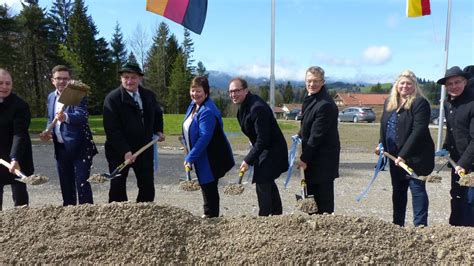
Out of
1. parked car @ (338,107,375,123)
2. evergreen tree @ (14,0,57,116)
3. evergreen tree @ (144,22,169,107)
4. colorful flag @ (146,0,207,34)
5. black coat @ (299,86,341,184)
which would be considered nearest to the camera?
black coat @ (299,86,341,184)

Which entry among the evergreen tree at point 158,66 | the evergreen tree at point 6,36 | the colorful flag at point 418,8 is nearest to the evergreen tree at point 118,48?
the evergreen tree at point 158,66

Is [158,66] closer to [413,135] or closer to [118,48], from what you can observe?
[118,48]

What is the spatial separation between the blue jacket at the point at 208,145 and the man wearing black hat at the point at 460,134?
2009 millimetres

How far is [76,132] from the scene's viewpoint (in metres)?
3.79

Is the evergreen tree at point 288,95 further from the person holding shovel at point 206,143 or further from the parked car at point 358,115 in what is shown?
the person holding shovel at point 206,143

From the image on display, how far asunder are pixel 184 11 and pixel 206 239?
4991 mm

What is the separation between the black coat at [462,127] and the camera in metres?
3.42

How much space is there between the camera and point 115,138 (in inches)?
144

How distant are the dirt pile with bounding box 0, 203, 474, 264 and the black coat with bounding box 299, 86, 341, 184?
0.76 meters

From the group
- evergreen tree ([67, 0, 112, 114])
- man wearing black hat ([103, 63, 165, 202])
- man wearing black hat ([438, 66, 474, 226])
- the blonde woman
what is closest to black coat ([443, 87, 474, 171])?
man wearing black hat ([438, 66, 474, 226])

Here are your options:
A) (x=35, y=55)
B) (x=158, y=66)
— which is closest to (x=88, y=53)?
(x=158, y=66)

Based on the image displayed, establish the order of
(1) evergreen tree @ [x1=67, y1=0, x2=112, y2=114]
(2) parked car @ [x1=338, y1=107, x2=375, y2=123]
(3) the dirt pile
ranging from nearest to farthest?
(3) the dirt pile < (2) parked car @ [x1=338, y1=107, x2=375, y2=123] < (1) evergreen tree @ [x1=67, y1=0, x2=112, y2=114]

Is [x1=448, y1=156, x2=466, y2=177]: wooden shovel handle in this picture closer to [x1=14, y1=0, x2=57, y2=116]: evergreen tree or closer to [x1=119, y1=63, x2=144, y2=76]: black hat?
[x1=119, y1=63, x2=144, y2=76]: black hat

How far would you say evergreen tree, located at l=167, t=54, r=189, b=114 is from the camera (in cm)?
4575
